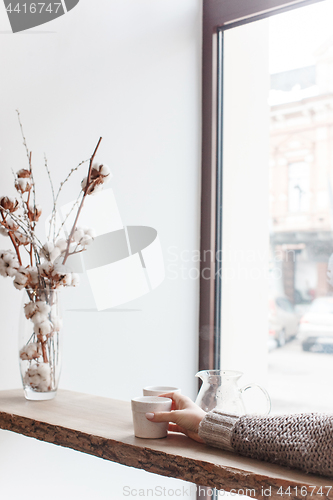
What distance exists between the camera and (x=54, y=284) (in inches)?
44.8

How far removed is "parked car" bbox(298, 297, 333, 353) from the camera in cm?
158

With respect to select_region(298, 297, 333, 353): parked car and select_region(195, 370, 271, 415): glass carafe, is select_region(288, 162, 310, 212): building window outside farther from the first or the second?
select_region(195, 370, 271, 415): glass carafe

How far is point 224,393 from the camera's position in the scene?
0.92 m

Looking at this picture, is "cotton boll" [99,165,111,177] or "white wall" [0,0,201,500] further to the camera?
"white wall" [0,0,201,500]

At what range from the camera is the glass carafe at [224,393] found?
2.99ft

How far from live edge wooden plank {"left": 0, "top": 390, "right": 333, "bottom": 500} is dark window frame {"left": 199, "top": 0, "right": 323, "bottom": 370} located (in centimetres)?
72

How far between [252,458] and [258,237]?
109cm

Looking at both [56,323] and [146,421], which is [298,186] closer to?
[56,323]

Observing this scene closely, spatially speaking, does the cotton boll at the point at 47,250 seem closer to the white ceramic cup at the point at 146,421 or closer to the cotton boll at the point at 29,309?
the cotton boll at the point at 29,309

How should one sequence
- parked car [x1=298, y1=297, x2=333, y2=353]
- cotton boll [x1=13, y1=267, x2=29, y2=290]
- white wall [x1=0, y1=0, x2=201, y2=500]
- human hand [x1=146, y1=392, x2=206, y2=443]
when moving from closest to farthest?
human hand [x1=146, y1=392, x2=206, y2=443] < cotton boll [x1=13, y1=267, x2=29, y2=290] < white wall [x1=0, y1=0, x2=201, y2=500] < parked car [x1=298, y1=297, x2=333, y2=353]

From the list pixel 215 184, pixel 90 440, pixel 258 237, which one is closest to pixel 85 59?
→ pixel 215 184

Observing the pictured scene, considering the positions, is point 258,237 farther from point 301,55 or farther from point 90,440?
point 90,440

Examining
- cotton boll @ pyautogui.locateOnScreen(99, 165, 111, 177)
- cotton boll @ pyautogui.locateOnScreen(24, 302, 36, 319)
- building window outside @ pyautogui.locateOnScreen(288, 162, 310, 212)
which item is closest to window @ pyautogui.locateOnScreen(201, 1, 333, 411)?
building window outside @ pyautogui.locateOnScreen(288, 162, 310, 212)

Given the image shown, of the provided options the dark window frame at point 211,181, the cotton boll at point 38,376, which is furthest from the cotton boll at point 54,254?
the dark window frame at point 211,181
